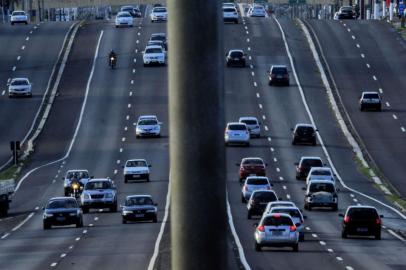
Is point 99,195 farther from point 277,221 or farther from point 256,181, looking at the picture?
point 277,221

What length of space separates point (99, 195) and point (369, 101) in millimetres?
39616

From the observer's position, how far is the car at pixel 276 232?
152 feet

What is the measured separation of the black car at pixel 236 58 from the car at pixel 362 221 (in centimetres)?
6370

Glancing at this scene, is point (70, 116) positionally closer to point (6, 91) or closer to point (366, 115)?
point (6, 91)

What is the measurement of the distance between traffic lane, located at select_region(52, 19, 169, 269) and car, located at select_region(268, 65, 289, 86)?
8.73 meters

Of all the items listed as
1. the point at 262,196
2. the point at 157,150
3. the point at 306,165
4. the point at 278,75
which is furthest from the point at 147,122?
the point at 262,196

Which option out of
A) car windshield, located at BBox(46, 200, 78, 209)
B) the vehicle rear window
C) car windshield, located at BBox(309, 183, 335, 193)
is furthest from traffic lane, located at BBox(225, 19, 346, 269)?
car windshield, located at BBox(46, 200, 78, 209)

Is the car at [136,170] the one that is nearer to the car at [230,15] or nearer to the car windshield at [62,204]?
the car windshield at [62,204]

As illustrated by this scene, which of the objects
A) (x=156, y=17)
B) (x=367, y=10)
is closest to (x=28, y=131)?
(x=156, y=17)

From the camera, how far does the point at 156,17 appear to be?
143m

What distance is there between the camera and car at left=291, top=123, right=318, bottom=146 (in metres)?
89.2

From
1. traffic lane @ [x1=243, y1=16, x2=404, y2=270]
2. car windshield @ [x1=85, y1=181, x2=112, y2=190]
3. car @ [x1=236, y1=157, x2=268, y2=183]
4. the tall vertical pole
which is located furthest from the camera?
car @ [x1=236, y1=157, x2=268, y2=183]

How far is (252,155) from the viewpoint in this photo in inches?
3445

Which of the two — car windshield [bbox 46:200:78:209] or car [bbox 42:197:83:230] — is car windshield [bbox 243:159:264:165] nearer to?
car [bbox 42:197:83:230]
